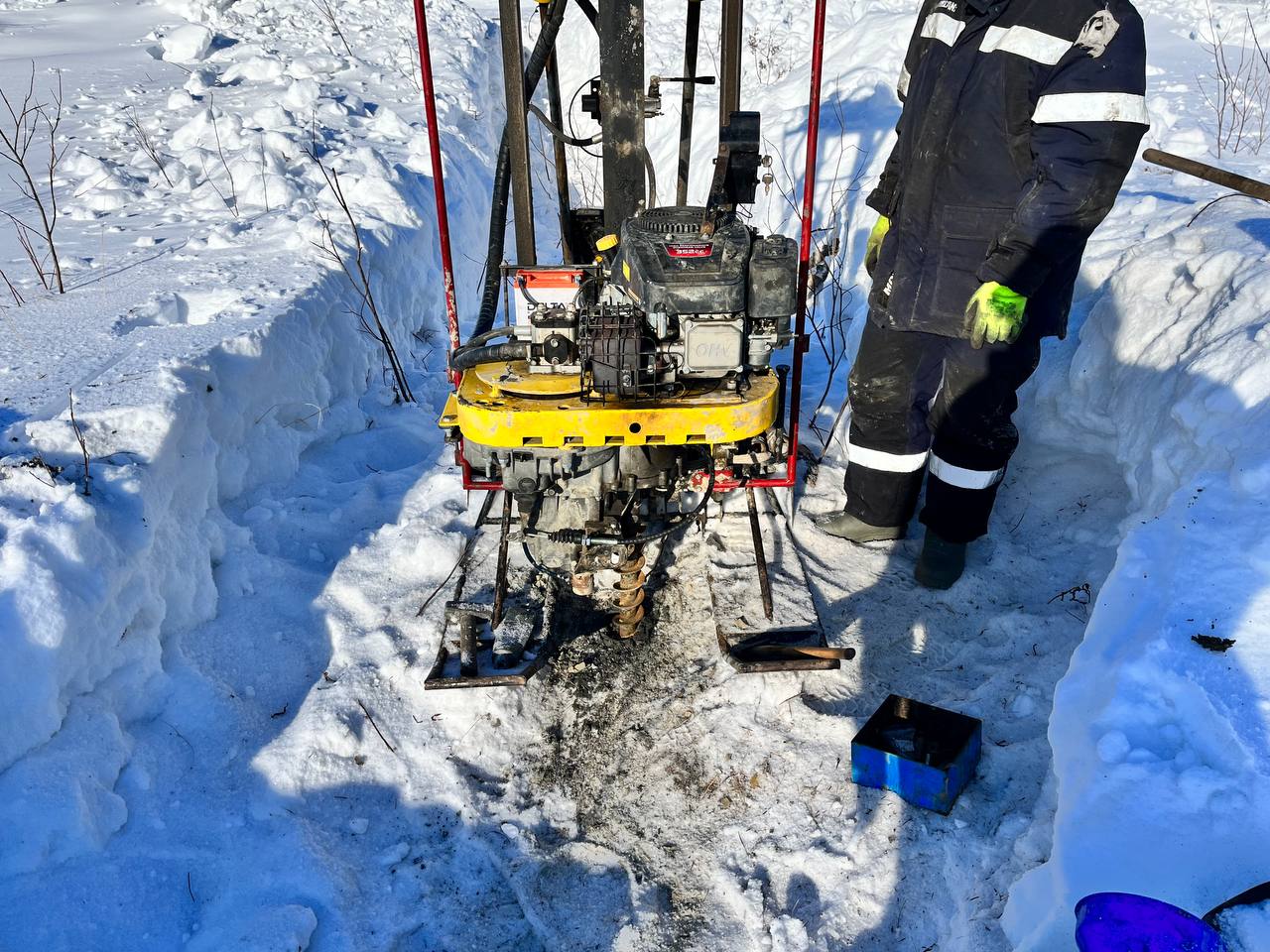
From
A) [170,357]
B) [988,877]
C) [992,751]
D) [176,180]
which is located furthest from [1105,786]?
[176,180]

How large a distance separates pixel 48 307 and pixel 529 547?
2547 mm

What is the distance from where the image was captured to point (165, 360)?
3.43m

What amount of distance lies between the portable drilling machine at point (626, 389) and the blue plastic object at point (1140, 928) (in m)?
1.46

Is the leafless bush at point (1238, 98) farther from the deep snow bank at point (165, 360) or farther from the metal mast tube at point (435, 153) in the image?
the deep snow bank at point (165, 360)

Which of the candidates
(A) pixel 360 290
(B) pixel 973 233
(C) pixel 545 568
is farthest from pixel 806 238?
(A) pixel 360 290

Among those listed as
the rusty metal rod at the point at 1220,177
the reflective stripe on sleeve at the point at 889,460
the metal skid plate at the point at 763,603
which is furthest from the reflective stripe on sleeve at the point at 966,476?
the rusty metal rod at the point at 1220,177

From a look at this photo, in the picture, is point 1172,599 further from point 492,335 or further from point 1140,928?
point 492,335

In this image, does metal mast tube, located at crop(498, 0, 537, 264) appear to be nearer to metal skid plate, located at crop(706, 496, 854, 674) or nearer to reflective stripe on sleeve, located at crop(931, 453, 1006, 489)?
metal skid plate, located at crop(706, 496, 854, 674)

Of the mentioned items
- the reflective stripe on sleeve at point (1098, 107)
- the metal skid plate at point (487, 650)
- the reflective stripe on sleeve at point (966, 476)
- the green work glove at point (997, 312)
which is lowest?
the metal skid plate at point (487, 650)

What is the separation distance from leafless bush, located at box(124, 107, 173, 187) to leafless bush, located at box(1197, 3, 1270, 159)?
22.4 ft

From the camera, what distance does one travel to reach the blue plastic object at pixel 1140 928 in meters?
1.29

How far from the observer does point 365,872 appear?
2.40 m

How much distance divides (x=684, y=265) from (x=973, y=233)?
1002mm

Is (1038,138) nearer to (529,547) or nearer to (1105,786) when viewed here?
(1105,786)
